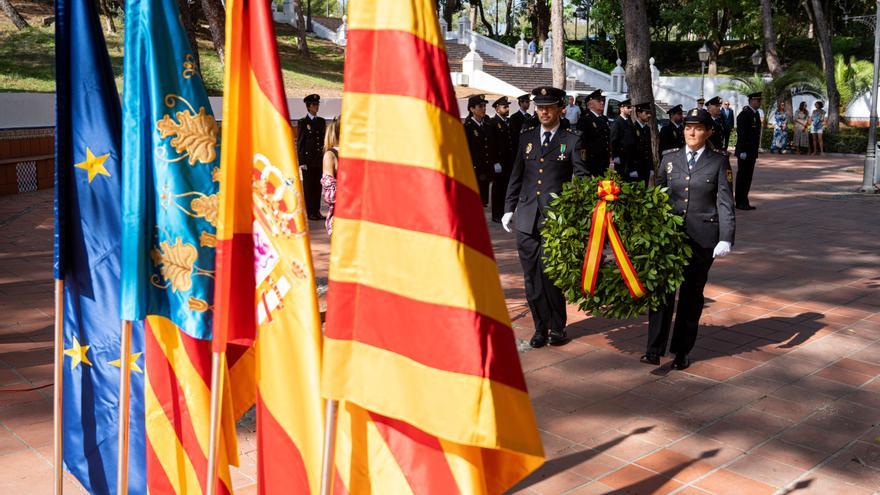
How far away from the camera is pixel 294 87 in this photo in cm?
3341

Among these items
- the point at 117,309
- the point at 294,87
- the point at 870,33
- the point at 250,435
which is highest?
the point at 870,33

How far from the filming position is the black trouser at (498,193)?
14031mm

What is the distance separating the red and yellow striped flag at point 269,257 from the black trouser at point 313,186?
34.6ft

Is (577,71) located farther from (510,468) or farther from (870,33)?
(510,468)

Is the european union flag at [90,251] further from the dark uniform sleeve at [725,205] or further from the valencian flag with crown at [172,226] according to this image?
the dark uniform sleeve at [725,205]

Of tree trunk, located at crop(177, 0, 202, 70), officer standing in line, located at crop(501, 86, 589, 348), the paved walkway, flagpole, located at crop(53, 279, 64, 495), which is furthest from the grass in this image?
flagpole, located at crop(53, 279, 64, 495)

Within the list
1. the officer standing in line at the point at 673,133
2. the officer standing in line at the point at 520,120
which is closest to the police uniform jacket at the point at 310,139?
the officer standing in line at the point at 520,120

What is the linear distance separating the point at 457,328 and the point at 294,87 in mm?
32044

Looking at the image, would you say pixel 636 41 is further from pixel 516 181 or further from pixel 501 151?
pixel 516 181

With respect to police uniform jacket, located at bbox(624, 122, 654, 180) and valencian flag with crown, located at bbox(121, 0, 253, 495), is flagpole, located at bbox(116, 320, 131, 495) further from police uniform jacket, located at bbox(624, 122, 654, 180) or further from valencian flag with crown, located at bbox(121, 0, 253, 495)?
police uniform jacket, located at bbox(624, 122, 654, 180)

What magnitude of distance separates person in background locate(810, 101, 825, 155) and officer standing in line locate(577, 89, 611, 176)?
18.1 m

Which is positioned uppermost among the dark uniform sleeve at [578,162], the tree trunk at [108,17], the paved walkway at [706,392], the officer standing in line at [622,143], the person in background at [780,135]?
the tree trunk at [108,17]

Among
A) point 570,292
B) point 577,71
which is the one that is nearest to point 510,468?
point 570,292

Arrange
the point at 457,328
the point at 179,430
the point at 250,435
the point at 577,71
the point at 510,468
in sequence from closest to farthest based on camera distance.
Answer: the point at 457,328 < the point at 510,468 < the point at 179,430 < the point at 250,435 < the point at 577,71
